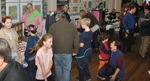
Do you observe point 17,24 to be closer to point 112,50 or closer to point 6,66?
point 112,50

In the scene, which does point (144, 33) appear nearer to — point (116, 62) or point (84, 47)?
point (116, 62)

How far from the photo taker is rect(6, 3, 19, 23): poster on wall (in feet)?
17.1

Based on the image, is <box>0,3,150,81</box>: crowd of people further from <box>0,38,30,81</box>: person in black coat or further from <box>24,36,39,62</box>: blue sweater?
<box>0,38,30,81</box>: person in black coat

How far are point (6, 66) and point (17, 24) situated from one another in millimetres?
3833

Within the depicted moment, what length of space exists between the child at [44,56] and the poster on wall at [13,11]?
216cm

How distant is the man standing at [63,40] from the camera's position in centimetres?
357

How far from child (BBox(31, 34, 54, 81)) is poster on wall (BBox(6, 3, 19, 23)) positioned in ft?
7.10

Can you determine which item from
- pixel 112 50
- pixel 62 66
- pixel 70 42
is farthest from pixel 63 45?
pixel 112 50

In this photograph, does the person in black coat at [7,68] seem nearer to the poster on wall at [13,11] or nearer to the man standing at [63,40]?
the man standing at [63,40]

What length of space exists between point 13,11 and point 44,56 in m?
2.52

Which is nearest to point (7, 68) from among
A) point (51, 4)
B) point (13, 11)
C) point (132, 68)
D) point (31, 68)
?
point (31, 68)

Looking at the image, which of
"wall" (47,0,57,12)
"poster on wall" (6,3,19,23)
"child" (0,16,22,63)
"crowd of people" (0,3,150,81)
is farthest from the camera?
"wall" (47,0,57,12)

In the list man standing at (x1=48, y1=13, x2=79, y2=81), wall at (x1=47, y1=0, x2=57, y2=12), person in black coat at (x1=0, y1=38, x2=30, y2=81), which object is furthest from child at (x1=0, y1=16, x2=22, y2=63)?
wall at (x1=47, y1=0, x2=57, y2=12)

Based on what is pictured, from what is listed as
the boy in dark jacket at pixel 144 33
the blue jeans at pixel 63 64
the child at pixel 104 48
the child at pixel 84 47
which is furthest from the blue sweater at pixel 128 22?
the blue jeans at pixel 63 64
